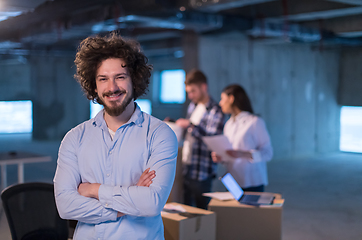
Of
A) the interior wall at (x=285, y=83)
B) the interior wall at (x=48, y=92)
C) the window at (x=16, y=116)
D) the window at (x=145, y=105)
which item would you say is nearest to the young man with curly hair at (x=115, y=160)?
the interior wall at (x=285, y=83)

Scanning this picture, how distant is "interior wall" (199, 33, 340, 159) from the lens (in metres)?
7.83

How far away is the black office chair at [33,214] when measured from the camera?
2.07 m

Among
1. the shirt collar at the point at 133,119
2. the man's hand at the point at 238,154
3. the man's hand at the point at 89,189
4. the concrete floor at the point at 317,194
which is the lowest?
the concrete floor at the point at 317,194

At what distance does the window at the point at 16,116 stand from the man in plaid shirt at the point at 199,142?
10.4 m

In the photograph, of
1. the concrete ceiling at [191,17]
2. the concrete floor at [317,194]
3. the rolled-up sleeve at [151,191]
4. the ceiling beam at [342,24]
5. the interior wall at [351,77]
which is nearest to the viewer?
the rolled-up sleeve at [151,191]

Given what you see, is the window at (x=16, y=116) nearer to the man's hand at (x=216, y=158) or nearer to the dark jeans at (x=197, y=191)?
the dark jeans at (x=197, y=191)

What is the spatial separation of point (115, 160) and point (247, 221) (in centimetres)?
146

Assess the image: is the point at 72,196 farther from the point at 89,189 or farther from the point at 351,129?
the point at 351,129

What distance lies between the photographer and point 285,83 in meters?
9.33

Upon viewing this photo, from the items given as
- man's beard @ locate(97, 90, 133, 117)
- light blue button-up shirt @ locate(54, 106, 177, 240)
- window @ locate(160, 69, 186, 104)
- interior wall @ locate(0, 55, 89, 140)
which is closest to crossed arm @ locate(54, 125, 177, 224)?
light blue button-up shirt @ locate(54, 106, 177, 240)

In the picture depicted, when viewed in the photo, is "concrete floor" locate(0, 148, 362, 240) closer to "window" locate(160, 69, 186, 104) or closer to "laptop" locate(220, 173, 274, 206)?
"laptop" locate(220, 173, 274, 206)

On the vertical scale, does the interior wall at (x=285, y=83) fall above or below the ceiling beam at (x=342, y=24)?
below

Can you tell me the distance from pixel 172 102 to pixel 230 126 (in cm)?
1010

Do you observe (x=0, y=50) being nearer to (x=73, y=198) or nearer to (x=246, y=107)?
(x=246, y=107)
